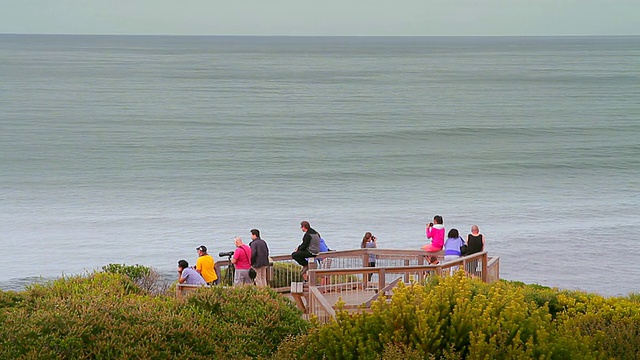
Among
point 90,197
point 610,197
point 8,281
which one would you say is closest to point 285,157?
point 90,197

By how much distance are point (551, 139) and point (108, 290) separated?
77.4 metres

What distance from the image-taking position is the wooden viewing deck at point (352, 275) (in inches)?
518

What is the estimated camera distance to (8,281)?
29.3m

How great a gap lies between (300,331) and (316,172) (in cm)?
4982

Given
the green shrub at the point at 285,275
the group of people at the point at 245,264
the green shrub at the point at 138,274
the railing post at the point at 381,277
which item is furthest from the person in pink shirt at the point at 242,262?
the railing post at the point at 381,277

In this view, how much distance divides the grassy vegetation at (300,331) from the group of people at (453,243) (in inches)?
262

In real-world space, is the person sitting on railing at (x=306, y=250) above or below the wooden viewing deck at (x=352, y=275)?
above

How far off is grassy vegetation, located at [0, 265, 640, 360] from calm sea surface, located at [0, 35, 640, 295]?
62.5 feet

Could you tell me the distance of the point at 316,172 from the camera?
2335 inches

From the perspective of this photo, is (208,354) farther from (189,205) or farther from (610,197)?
(610,197)

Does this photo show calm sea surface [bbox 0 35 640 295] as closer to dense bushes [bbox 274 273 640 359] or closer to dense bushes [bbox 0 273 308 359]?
dense bushes [bbox 274 273 640 359]

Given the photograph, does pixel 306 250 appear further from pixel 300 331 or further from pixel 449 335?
pixel 449 335

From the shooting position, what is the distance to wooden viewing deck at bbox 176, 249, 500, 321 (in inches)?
518

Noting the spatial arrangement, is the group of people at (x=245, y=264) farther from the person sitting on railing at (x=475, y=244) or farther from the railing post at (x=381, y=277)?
the person sitting on railing at (x=475, y=244)
